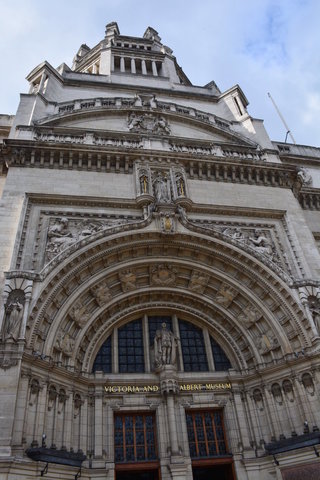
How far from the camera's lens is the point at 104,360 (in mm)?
16594

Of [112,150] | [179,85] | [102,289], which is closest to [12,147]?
[112,150]

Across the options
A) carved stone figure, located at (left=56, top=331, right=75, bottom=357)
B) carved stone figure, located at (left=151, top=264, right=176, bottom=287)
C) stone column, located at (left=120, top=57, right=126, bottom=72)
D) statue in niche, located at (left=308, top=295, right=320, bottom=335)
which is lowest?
carved stone figure, located at (left=56, top=331, right=75, bottom=357)

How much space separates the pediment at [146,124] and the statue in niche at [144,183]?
12.6 feet

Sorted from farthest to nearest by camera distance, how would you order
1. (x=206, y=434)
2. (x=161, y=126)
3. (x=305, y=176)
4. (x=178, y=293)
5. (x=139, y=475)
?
(x=305, y=176)
(x=161, y=126)
(x=178, y=293)
(x=206, y=434)
(x=139, y=475)

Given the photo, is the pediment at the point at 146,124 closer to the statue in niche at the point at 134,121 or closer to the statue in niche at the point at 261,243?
the statue in niche at the point at 134,121

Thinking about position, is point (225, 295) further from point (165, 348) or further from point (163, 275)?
point (165, 348)

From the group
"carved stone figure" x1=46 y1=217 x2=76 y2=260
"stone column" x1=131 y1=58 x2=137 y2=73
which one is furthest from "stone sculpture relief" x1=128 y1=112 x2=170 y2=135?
"stone column" x1=131 y1=58 x2=137 y2=73

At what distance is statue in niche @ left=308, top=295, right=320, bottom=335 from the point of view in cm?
1544

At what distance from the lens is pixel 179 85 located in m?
32.7

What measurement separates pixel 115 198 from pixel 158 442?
10.5 metres

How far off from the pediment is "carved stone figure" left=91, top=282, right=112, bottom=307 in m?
9.57

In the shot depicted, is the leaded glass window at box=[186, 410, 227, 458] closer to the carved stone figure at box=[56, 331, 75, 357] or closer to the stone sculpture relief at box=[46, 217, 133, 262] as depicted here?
the carved stone figure at box=[56, 331, 75, 357]

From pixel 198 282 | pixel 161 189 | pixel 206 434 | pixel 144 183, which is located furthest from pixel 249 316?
pixel 144 183

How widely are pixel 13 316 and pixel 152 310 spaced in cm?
691
